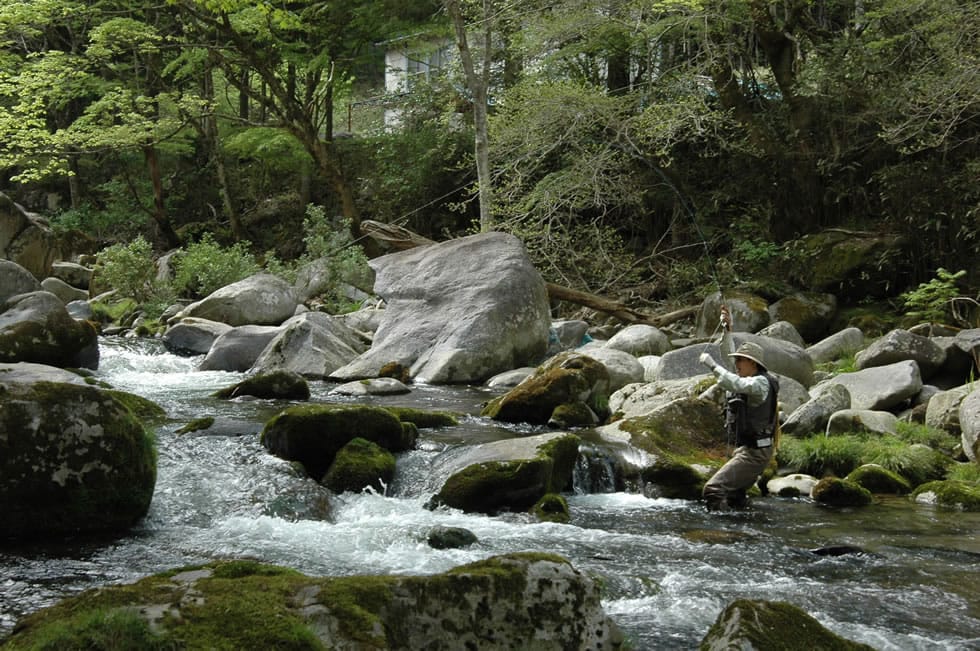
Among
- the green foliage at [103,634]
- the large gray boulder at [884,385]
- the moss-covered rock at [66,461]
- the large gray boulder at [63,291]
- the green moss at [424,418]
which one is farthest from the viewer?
the large gray boulder at [63,291]

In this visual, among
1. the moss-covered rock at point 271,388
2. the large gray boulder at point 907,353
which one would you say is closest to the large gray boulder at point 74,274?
the moss-covered rock at point 271,388

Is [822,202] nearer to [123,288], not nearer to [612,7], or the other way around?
[612,7]

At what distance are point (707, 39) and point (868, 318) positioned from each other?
5.09 metres

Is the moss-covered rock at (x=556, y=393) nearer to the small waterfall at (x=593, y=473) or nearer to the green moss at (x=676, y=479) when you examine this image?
the small waterfall at (x=593, y=473)

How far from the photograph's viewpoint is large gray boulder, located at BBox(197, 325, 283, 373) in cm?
1324

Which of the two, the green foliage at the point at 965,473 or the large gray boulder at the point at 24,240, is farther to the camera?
the large gray boulder at the point at 24,240

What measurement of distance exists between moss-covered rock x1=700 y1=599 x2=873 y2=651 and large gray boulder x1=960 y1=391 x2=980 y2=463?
196 inches

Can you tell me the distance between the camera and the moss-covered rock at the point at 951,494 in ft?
23.3

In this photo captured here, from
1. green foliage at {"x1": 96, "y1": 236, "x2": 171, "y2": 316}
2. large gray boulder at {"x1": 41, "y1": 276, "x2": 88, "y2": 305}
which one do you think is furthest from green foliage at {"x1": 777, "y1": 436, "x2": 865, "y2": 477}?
large gray boulder at {"x1": 41, "y1": 276, "x2": 88, "y2": 305}

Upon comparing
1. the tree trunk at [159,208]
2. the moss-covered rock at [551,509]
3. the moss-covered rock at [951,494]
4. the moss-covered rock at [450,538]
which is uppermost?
the tree trunk at [159,208]

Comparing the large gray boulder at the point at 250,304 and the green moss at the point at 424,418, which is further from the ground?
the large gray boulder at the point at 250,304

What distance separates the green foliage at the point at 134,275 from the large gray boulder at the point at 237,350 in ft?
19.8

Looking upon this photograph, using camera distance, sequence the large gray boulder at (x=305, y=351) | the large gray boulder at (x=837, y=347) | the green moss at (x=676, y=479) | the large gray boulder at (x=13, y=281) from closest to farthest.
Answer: the green moss at (x=676, y=479), the large gray boulder at (x=837, y=347), the large gray boulder at (x=305, y=351), the large gray boulder at (x=13, y=281)

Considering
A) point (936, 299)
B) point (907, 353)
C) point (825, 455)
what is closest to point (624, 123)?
point (936, 299)
